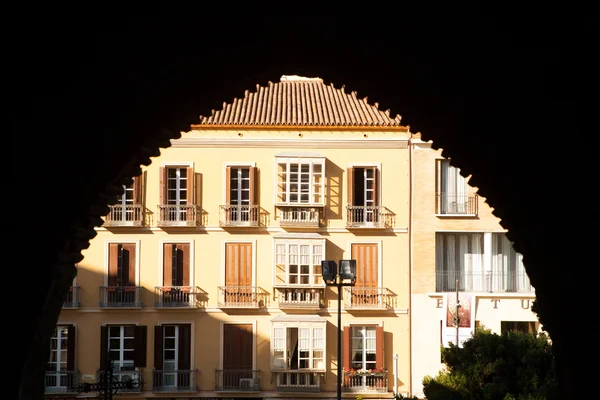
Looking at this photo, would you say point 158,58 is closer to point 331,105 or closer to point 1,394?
point 1,394

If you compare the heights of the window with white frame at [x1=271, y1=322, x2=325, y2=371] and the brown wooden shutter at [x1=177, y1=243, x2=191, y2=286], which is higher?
the brown wooden shutter at [x1=177, y1=243, x2=191, y2=286]

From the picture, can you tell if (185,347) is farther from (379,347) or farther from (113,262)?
(379,347)

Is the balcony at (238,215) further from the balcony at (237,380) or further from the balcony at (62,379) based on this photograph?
the balcony at (62,379)

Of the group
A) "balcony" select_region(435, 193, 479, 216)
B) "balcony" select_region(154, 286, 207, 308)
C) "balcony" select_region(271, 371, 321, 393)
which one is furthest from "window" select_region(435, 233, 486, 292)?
"balcony" select_region(154, 286, 207, 308)

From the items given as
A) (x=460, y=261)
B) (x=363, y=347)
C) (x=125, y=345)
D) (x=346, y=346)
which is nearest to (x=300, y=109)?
(x=460, y=261)

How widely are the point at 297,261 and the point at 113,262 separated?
682cm

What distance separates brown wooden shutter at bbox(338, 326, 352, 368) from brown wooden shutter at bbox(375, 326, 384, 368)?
96cm

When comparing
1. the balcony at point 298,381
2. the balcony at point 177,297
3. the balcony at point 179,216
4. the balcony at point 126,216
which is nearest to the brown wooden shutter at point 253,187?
the balcony at point 179,216

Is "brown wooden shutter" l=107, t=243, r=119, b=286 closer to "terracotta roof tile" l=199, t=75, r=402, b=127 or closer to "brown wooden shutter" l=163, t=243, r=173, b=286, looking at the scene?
"brown wooden shutter" l=163, t=243, r=173, b=286

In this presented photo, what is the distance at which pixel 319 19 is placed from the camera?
36.5 ft

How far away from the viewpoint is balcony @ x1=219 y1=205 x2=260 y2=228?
3925cm

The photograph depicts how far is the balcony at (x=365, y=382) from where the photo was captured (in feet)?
124

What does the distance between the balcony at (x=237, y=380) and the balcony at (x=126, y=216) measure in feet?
20.6

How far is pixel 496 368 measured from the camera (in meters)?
27.3
